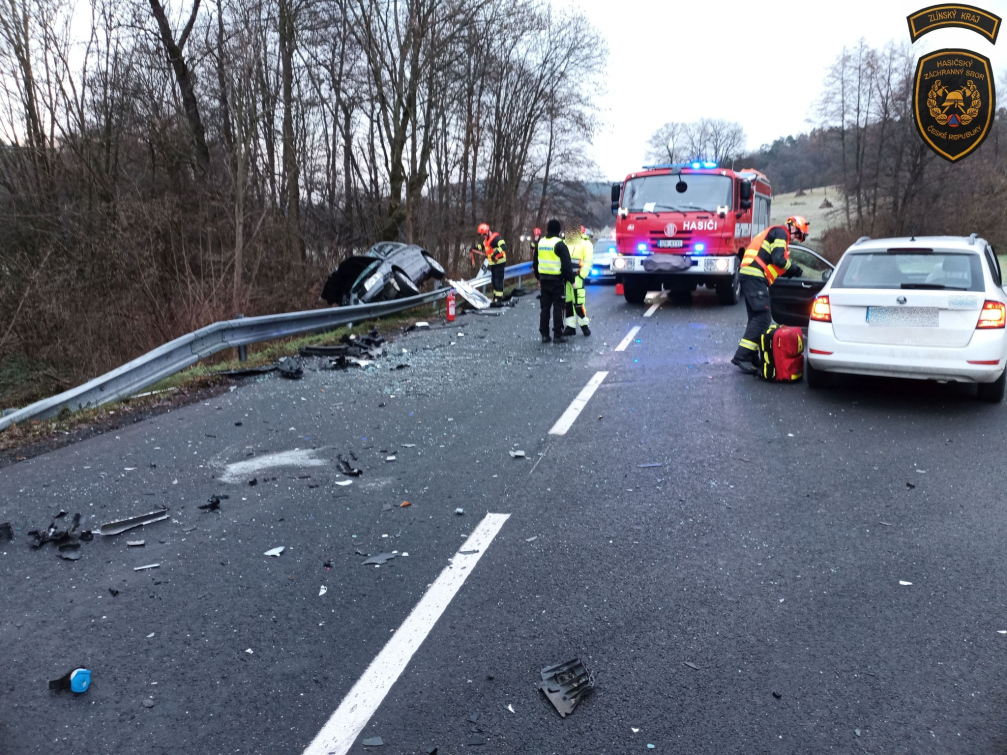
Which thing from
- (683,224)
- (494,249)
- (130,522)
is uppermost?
(683,224)

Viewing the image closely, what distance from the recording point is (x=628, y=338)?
12547 mm

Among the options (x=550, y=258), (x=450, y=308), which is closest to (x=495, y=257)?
(x=450, y=308)

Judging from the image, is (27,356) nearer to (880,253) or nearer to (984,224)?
(880,253)

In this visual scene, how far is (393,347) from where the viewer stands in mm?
12328

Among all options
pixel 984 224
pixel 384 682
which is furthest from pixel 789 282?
pixel 984 224

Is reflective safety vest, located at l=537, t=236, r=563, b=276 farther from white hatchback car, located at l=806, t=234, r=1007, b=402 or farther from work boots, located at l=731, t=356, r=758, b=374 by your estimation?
white hatchback car, located at l=806, t=234, r=1007, b=402

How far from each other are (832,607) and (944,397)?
550cm

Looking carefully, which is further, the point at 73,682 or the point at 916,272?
the point at 916,272

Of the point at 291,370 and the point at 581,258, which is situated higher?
the point at 581,258

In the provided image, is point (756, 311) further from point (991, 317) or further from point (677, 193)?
point (677, 193)

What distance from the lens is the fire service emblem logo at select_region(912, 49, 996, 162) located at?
15.0 m

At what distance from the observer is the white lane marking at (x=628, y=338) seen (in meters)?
11.6

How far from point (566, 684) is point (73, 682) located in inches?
74.6

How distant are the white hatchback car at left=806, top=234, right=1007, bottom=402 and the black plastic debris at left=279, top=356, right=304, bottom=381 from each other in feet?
19.3
